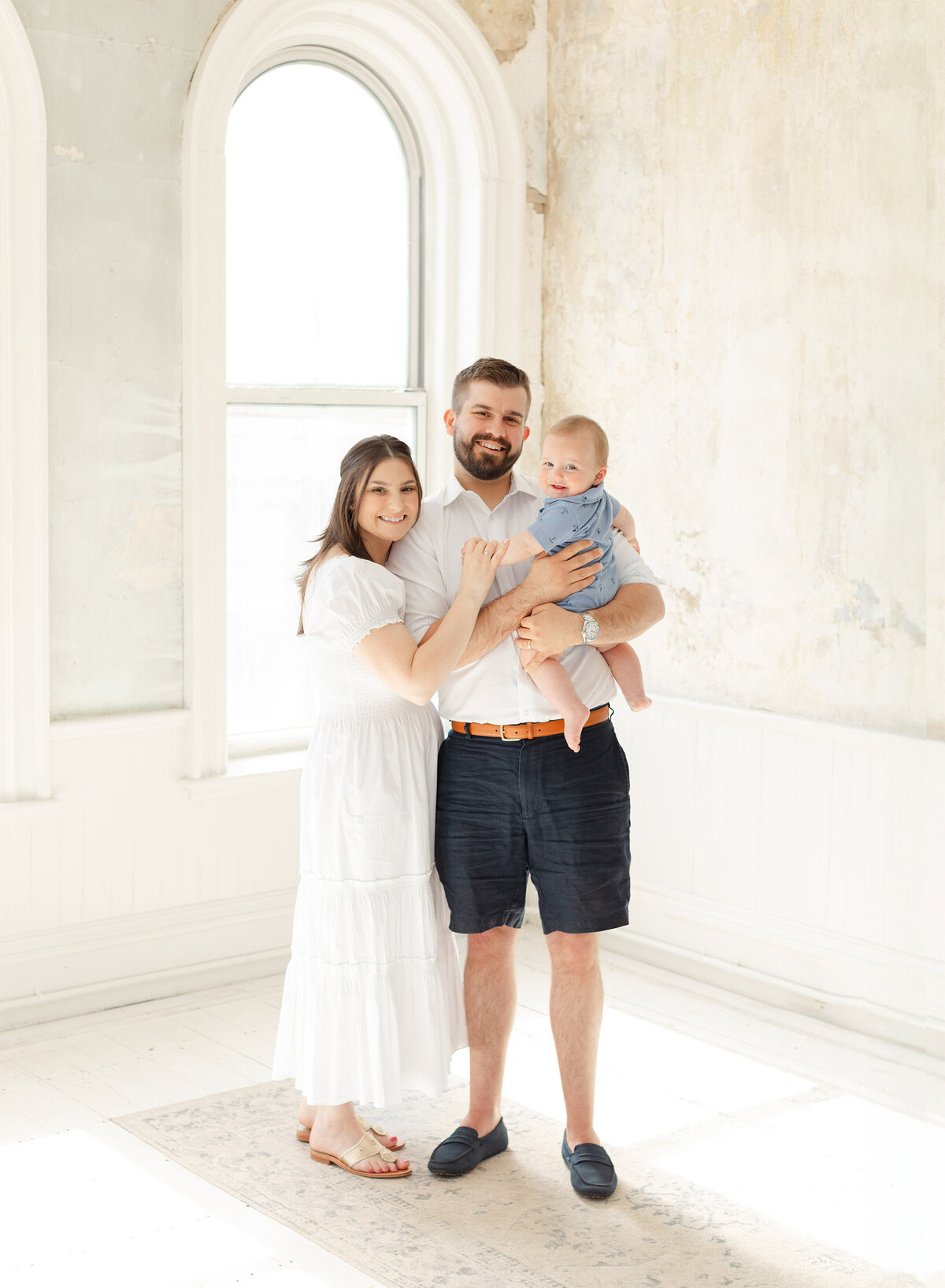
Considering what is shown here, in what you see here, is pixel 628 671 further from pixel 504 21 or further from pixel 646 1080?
pixel 504 21

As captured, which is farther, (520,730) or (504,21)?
(504,21)

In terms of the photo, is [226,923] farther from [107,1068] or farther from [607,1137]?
[607,1137]

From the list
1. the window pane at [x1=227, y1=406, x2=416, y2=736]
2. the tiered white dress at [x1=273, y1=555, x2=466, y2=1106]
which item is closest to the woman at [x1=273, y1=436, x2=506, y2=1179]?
the tiered white dress at [x1=273, y1=555, x2=466, y2=1106]

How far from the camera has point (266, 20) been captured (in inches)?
146

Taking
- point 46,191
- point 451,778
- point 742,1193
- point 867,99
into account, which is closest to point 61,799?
point 451,778

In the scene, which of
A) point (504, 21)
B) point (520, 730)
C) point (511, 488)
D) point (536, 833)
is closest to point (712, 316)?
point (504, 21)

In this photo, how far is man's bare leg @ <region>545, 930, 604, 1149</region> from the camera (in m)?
2.65

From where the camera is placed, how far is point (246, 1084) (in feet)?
10.4

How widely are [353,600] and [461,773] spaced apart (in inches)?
17.1

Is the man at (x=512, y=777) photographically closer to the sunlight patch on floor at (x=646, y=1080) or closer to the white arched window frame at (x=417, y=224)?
the sunlight patch on floor at (x=646, y=1080)

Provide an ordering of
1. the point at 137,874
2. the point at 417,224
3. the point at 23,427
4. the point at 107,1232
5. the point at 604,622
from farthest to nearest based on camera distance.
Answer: the point at 417,224, the point at 137,874, the point at 23,427, the point at 604,622, the point at 107,1232

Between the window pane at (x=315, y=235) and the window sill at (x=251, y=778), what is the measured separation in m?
1.19

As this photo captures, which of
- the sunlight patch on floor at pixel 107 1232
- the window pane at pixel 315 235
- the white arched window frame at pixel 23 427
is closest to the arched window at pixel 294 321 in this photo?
the window pane at pixel 315 235

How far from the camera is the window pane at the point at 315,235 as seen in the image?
4.00 m
